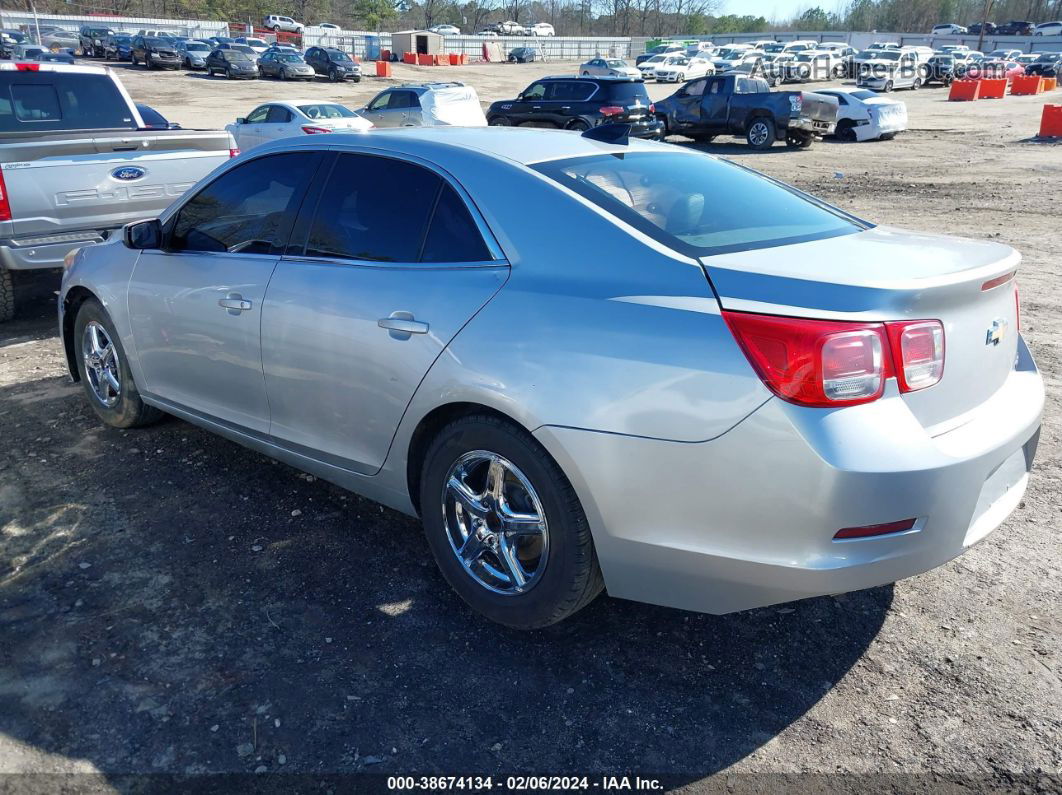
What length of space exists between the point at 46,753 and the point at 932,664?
2841 mm

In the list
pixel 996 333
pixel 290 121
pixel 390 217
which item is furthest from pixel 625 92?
pixel 996 333

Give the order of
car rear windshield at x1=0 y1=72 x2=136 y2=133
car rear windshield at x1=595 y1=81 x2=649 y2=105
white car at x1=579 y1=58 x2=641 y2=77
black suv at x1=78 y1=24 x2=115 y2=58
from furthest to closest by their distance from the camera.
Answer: black suv at x1=78 y1=24 x2=115 y2=58 < white car at x1=579 y1=58 x2=641 y2=77 < car rear windshield at x1=595 y1=81 x2=649 y2=105 < car rear windshield at x1=0 y1=72 x2=136 y2=133

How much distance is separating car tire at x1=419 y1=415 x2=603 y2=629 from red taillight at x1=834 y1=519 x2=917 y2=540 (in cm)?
78

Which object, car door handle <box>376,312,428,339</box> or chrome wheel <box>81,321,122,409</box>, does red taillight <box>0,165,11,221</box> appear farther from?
car door handle <box>376,312,428,339</box>

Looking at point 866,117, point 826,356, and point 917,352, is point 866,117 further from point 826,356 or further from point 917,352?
point 826,356

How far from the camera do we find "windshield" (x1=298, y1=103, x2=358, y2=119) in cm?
1767

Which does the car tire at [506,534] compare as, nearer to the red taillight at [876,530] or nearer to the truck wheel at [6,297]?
the red taillight at [876,530]

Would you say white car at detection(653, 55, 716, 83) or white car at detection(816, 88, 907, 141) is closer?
white car at detection(816, 88, 907, 141)

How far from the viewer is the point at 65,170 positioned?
6.39 metres

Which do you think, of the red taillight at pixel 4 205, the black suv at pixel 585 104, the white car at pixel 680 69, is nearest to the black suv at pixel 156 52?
the white car at pixel 680 69

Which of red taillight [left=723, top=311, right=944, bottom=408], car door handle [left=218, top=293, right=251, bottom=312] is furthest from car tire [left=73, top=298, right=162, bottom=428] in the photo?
red taillight [left=723, top=311, right=944, bottom=408]

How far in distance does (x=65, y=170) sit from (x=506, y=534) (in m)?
5.19

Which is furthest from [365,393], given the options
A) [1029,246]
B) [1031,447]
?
[1029,246]

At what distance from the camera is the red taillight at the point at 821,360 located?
236 cm
